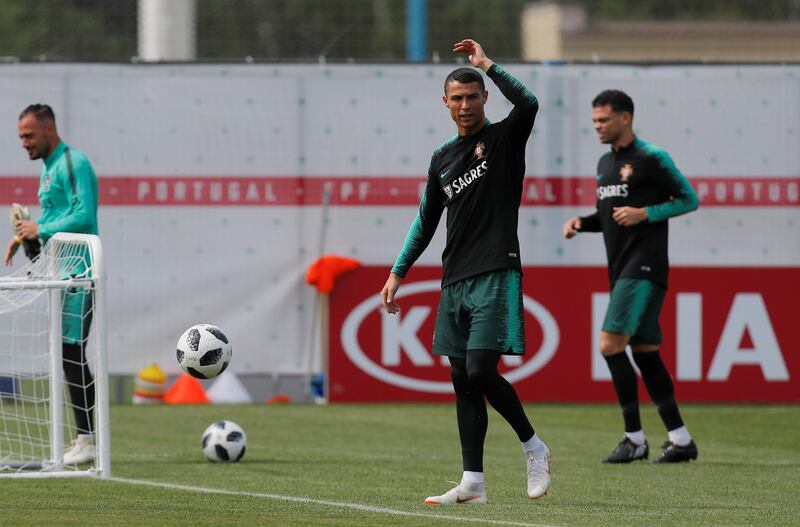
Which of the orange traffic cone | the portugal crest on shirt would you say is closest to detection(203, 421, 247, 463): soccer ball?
the portugal crest on shirt

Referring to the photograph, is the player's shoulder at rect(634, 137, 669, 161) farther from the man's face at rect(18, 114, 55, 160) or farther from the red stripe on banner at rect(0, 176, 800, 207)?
the red stripe on banner at rect(0, 176, 800, 207)

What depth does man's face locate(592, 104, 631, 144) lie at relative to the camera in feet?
33.2

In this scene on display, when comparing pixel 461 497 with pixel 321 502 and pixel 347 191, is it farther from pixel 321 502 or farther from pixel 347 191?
pixel 347 191

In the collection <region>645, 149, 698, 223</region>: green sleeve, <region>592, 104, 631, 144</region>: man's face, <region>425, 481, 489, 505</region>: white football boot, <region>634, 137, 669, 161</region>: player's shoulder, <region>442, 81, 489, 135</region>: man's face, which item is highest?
<region>592, 104, 631, 144</region>: man's face

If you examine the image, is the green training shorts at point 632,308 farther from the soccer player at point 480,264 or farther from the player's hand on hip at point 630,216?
the soccer player at point 480,264

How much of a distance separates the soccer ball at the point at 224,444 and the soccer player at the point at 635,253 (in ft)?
7.81

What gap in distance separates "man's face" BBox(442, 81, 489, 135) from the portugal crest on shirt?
2.88 meters

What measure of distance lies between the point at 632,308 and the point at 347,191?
16.9 feet

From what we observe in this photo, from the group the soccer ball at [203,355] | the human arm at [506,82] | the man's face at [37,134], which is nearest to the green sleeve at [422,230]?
the human arm at [506,82]

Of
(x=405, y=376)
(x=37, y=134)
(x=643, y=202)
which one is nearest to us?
(x=37, y=134)

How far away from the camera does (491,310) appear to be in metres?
7.41

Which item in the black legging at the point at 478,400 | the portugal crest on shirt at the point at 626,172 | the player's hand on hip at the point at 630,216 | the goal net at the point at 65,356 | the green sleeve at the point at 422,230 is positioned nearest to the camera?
the black legging at the point at 478,400

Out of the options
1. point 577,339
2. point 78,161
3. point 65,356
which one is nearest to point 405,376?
point 577,339

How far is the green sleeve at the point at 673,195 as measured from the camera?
10047mm
